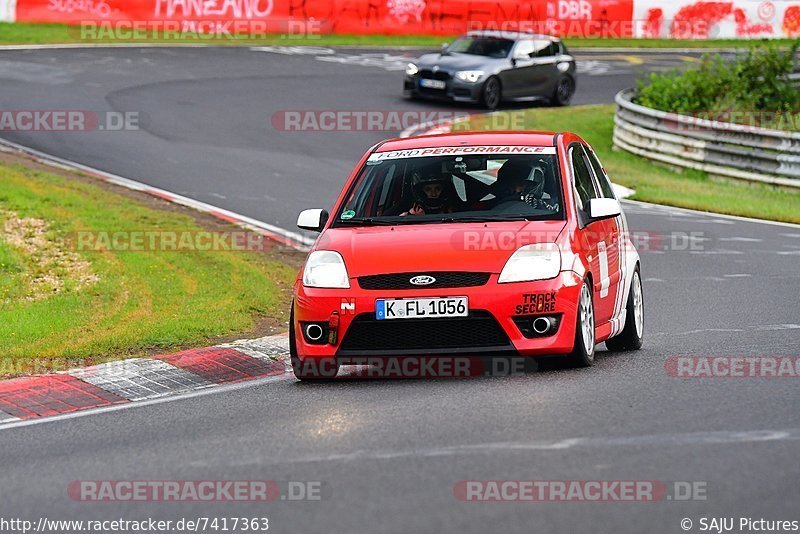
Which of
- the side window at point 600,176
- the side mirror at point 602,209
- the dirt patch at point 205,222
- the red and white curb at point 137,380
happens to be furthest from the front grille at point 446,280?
the dirt patch at point 205,222

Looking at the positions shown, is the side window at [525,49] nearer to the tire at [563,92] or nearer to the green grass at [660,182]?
the tire at [563,92]

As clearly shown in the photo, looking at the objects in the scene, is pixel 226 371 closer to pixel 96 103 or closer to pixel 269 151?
pixel 269 151

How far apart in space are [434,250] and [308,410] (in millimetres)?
1334

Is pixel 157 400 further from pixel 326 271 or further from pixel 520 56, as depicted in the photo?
pixel 520 56

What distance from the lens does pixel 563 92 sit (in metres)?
31.9

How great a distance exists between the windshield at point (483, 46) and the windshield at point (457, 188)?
68.3 ft

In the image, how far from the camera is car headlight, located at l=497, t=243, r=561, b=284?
866cm

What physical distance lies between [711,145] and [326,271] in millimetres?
16488

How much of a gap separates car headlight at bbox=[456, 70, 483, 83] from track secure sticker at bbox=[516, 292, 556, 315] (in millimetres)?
20839

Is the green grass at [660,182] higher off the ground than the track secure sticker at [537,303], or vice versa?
the track secure sticker at [537,303]

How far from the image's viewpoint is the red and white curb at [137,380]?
883 cm

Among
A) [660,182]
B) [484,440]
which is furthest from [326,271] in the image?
[660,182]

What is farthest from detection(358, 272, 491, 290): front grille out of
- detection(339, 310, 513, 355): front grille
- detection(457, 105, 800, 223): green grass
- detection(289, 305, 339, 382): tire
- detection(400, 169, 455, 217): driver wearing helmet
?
detection(457, 105, 800, 223): green grass

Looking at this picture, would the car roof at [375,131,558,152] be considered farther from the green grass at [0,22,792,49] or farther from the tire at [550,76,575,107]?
the green grass at [0,22,792,49]
